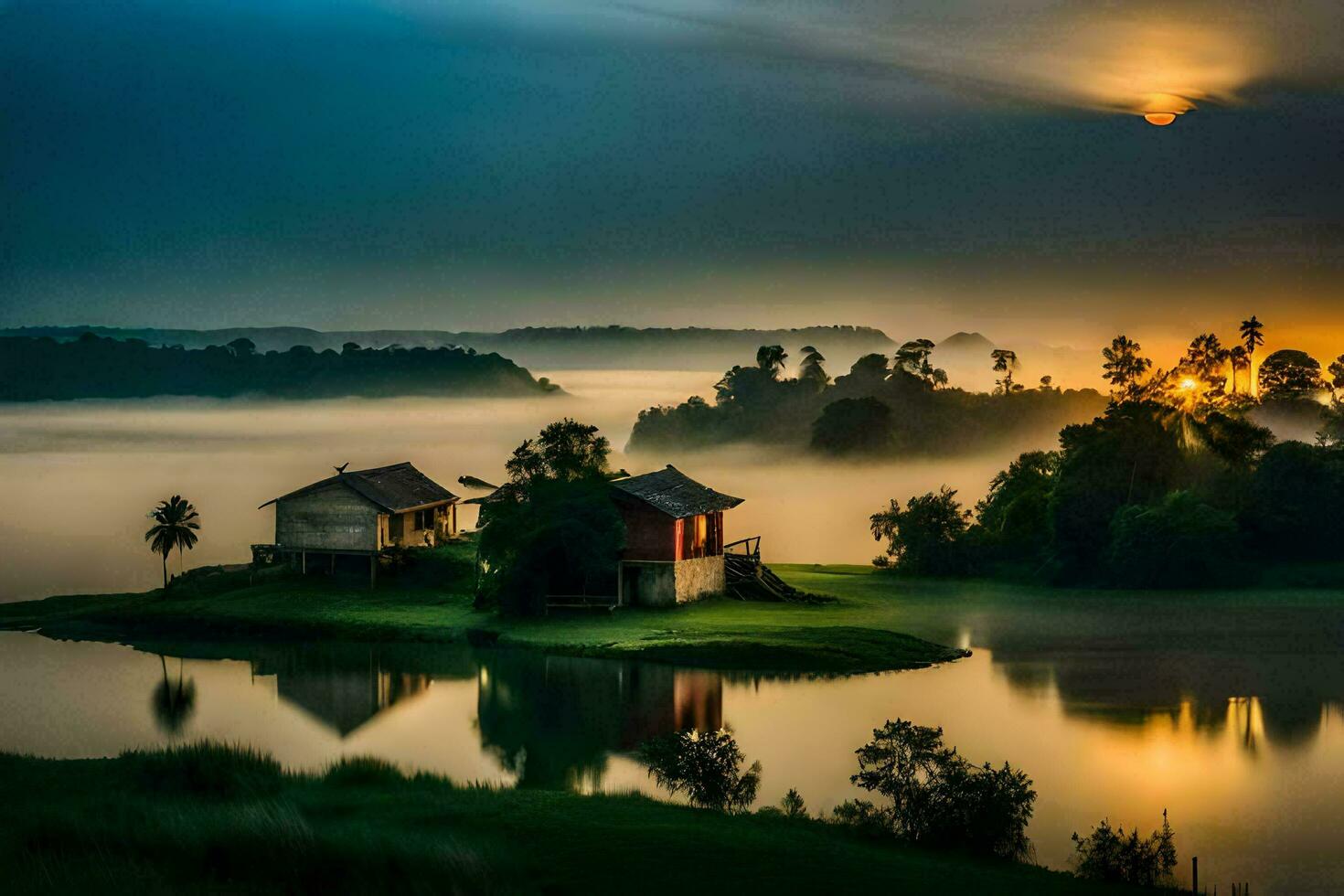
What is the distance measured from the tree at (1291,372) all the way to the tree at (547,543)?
65078mm

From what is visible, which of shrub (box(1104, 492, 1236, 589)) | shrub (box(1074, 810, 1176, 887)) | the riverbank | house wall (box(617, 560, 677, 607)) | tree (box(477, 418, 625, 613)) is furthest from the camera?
shrub (box(1104, 492, 1236, 589))

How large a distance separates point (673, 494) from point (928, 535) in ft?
60.6

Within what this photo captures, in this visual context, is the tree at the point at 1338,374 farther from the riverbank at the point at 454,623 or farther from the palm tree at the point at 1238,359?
the riverbank at the point at 454,623

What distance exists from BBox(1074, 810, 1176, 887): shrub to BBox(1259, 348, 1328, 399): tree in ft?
286

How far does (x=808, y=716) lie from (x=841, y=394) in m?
93.3

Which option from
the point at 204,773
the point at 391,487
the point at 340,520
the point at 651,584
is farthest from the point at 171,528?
the point at 204,773

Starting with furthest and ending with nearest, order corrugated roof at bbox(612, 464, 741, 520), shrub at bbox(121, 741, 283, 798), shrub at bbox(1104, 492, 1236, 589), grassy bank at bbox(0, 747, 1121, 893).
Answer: shrub at bbox(1104, 492, 1236, 589)
corrugated roof at bbox(612, 464, 741, 520)
shrub at bbox(121, 741, 283, 798)
grassy bank at bbox(0, 747, 1121, 893)

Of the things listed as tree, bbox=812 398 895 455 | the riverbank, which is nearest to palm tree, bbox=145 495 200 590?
the riverbank

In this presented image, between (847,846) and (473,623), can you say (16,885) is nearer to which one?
(847,846)

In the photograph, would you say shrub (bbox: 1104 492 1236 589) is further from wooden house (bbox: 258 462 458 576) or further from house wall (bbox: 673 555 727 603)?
wooden house (bbox: 258 462 458 576)

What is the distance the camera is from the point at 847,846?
2547 cm

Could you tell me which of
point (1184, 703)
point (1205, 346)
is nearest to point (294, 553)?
point (1184, 703)

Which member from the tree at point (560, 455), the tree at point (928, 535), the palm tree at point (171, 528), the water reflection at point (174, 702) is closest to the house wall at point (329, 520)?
the palm tree at point (171, 528)

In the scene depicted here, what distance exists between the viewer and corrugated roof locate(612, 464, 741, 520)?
5678cm
